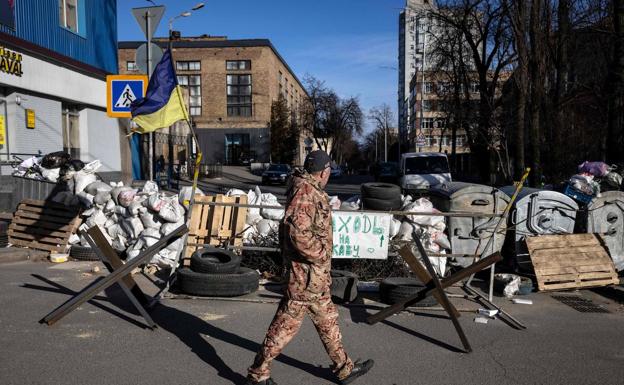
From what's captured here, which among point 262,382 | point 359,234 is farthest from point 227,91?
point 262,382

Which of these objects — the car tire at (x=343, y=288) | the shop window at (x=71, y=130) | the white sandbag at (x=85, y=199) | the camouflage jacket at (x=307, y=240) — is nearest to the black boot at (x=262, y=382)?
the camouflage jacket at (x=307, y=240)

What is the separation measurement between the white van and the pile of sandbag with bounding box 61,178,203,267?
528 inches

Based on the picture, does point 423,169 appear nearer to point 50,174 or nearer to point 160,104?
point 50,174

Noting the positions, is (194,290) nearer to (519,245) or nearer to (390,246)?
(390,246)

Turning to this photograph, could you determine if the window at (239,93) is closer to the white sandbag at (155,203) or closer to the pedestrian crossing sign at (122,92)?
the pedestrian crossing sign at (122,92)

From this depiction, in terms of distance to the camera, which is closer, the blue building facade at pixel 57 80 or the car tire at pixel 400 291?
the car tire at pixel 400 291

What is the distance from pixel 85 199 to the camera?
997cm

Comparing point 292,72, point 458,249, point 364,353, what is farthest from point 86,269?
point 292,72

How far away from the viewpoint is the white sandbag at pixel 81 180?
33.3ft

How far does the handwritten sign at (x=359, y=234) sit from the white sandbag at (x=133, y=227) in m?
3.80

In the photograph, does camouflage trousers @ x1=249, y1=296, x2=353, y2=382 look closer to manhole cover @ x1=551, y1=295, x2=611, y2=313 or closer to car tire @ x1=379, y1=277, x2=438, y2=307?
car tire @ x1=379, y1=277, x2=438, y2=307

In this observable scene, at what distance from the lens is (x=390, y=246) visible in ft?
25.9

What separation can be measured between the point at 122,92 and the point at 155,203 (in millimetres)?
2856

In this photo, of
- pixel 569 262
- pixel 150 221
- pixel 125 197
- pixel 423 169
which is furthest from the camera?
pixel 423 169
